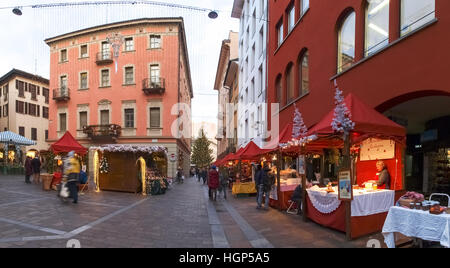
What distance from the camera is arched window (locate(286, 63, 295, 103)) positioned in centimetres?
1502

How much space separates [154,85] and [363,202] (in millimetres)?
24665

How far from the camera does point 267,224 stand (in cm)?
807

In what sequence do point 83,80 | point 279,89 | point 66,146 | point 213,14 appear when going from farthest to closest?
point 83,80
point 279,89
point 66,146
point 213,14

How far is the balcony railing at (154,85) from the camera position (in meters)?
28.0

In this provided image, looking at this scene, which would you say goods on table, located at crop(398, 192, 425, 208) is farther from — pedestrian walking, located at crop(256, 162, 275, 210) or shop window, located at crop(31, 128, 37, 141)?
shop window, located at crop(31, 128, 37, 141)

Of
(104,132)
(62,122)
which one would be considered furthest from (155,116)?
(62,122)

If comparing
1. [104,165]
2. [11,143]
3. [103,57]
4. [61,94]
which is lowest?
[104,165]

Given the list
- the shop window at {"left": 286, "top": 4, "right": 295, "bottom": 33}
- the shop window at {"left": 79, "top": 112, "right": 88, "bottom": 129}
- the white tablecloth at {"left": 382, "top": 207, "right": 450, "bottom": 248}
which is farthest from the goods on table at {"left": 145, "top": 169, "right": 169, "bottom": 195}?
the shop window at {"left": 79, "top": 112, "right": 88, "bottom": 129}

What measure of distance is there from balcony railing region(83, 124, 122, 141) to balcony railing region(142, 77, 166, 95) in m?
4.76

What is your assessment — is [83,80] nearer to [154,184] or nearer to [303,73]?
[154,184]

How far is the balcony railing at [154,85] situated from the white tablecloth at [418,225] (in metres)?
25.4

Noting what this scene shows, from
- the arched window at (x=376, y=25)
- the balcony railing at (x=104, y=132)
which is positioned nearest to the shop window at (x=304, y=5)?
the arched window at (x=376, y=25)

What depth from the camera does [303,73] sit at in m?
13.5
